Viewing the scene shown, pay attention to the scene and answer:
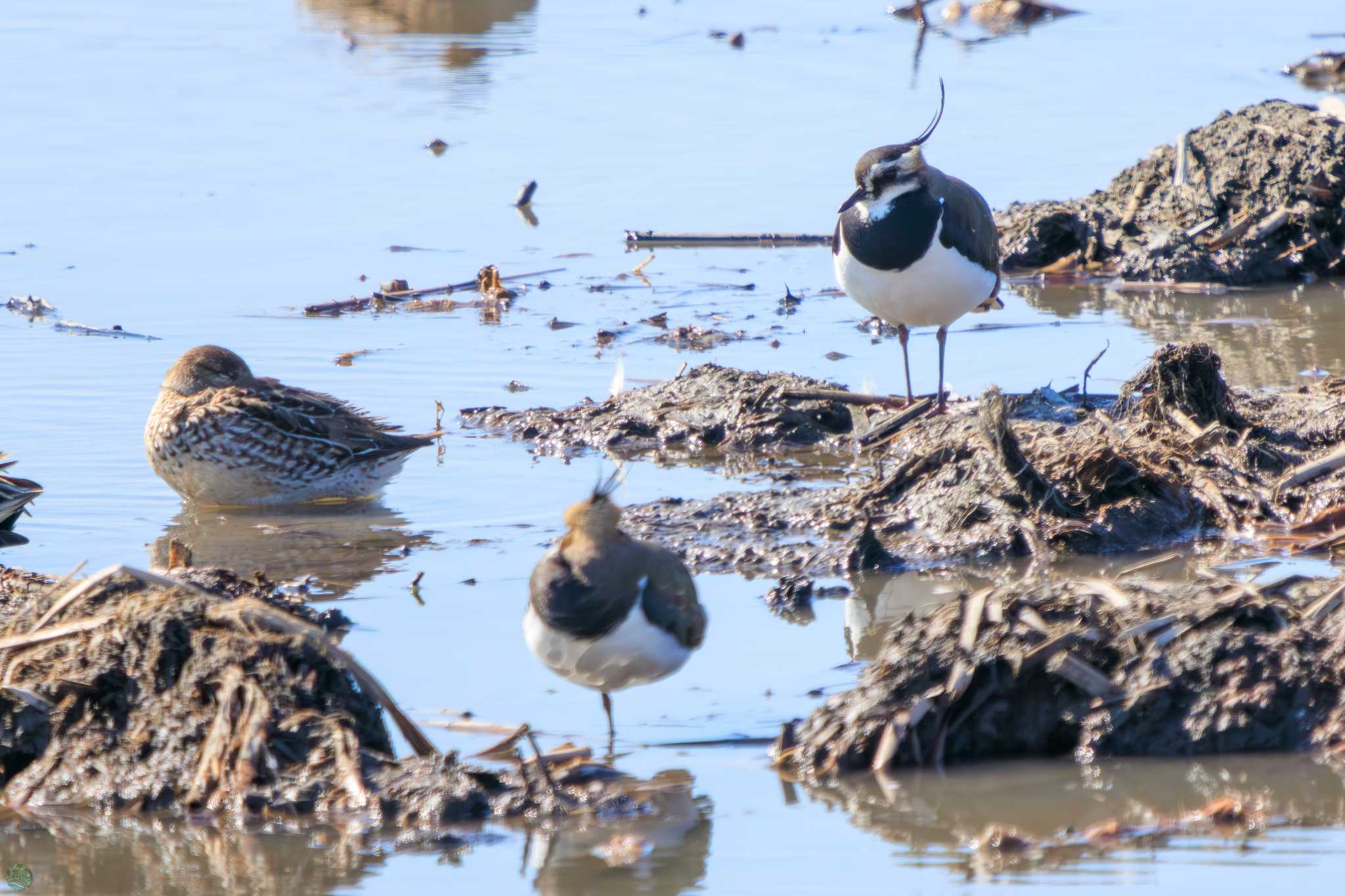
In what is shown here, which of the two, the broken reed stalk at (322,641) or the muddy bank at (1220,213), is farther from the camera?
the muddy bank at (1220,213)

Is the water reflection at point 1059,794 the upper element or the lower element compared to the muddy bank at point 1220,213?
lower

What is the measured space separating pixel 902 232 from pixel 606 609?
13.1 ft

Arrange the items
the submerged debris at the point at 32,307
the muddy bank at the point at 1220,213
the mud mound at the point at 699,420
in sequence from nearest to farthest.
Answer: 1. the mud mound at the point at 699,420
2. the submerged debris at the point at 32,307
3. the muddy bank at the point at 1220,213

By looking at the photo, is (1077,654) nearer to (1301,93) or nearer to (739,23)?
(1301,93)

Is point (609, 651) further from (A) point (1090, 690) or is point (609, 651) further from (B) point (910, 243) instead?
(B) point (910, 243)

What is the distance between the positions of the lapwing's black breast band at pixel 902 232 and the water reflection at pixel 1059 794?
4.00 m

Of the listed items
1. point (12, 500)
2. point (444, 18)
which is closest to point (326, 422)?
point (12, 500)

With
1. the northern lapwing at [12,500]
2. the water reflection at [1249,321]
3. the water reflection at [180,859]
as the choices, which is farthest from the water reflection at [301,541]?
the water reflection at [1249,321]

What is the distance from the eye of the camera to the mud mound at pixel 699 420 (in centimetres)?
844

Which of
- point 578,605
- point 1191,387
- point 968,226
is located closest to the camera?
point 578,605

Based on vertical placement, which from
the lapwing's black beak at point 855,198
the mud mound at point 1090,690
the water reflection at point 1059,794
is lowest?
the water reflection at point 1059,794

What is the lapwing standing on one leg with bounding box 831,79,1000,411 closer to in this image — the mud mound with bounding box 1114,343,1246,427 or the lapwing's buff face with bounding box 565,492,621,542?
the mud mound with bounding box 1114,343,1246,427

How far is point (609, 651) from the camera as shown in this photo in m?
5.05

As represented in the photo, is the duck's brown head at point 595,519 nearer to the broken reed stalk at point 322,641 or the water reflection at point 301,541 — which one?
the broken reed stalk at point 322,641
